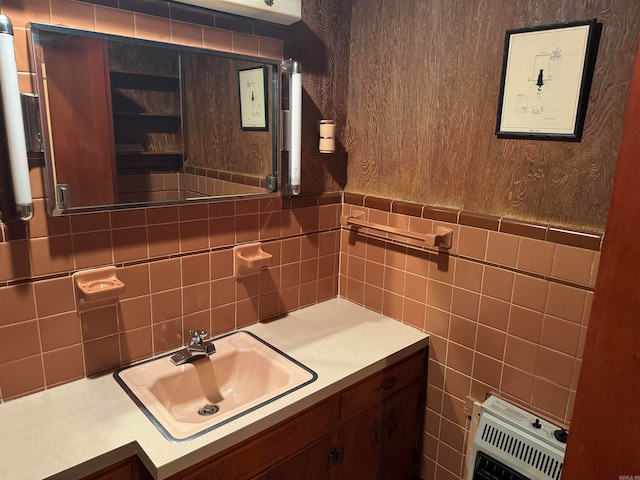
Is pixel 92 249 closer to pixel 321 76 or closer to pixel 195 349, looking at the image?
pixel 195 349

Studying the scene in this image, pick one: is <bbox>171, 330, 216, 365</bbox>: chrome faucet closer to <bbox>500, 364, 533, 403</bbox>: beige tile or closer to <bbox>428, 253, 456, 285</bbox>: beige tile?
<bbox>428, 253, 456, 285</bbox>: beige tile

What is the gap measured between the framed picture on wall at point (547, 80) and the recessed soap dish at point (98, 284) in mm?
1244

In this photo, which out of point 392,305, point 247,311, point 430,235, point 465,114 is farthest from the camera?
point 392,305

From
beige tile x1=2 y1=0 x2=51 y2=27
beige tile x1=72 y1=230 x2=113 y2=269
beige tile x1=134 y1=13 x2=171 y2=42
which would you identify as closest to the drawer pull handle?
beige tile x1=72 y1=230 x2=113 y2=269

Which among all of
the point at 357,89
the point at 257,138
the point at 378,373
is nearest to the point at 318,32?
the point at 357,89

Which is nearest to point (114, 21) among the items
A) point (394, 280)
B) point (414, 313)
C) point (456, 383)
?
point (394, 280)

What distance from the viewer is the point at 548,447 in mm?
A: 1307

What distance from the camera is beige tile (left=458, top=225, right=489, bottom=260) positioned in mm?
1484

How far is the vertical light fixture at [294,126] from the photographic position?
157cm

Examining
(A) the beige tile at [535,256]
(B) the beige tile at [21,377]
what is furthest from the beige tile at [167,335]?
(A) the beige tile at [535,256]

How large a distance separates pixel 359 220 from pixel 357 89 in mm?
525

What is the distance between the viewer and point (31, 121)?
3.69 ft

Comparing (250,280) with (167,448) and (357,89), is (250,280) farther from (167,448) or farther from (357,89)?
(357,89)

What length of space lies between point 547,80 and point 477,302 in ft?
2.38
